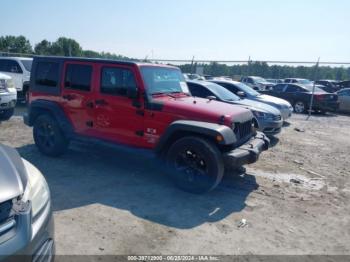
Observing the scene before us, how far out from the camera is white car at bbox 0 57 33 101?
41.6 ft

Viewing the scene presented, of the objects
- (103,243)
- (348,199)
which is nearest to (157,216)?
(103,243)

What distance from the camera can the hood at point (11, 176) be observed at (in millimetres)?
2227

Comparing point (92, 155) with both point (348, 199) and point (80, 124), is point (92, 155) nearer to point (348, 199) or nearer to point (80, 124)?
point (80, 124)

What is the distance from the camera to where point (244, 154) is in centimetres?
501

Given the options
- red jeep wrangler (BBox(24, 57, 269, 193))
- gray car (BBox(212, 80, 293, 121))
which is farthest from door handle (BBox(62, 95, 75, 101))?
gray car (BBox(212, 80, 293, 121))

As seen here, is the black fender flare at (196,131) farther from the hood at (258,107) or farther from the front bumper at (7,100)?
the front bumper at (7,100)

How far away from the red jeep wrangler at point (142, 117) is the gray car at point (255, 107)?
303 centimetres

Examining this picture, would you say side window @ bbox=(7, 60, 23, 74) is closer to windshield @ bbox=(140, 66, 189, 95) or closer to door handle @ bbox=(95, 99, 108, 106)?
door handle @ bbox=(95, 99, 108, 106)

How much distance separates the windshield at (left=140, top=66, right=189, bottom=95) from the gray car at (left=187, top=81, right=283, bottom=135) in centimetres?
235

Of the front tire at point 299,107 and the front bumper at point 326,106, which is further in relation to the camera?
the front tire at point 299,107

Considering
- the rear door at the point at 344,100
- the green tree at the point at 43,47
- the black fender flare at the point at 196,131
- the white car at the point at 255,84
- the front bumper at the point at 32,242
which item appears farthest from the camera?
the green tree at the point at 43,47

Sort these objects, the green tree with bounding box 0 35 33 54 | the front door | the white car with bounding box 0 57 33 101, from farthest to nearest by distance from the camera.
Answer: the green tree with bounding box 0 35 33 54
the white car with bounding box 0 57 33 101
the front door

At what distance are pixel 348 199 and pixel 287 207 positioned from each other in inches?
49.6

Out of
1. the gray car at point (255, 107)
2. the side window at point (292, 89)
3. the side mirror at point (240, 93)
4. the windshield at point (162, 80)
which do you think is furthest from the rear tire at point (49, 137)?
the side window at point (292, 89)
